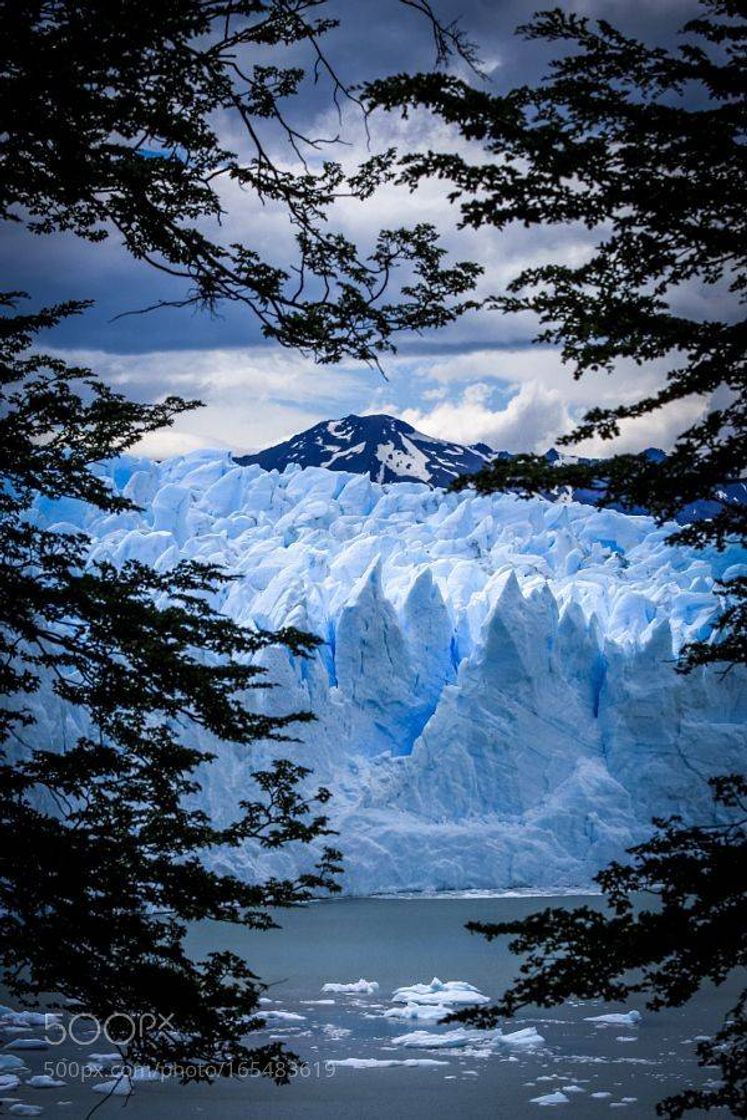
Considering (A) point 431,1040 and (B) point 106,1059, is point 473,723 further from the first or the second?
(B) point 106,1059

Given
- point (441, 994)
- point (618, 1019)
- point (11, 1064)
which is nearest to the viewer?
point (11, 1064)

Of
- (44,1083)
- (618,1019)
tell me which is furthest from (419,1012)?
(44,1083)

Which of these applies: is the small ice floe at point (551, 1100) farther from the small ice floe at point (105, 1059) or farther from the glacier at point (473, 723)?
the glacier at point (473, 723)

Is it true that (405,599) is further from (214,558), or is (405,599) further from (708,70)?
(708,70)

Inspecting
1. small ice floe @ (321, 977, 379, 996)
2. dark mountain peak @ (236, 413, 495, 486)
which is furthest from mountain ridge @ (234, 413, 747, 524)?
small ice floe @ (321, 977, 379, 996)

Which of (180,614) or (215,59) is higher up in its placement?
(215,59)

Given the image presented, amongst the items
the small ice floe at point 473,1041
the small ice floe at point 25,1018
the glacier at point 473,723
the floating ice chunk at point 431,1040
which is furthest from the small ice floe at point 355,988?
the glacier at point 473,723

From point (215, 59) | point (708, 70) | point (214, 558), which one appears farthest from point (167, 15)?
point (214, 558)
